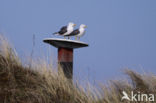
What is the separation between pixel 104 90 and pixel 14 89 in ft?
4.43

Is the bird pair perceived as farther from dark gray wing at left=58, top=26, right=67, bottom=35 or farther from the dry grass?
the dry grass

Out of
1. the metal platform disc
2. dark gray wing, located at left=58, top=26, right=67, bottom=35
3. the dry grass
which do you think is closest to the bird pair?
dark gray wing, located at left=58, top=26, right=67, bottom=35

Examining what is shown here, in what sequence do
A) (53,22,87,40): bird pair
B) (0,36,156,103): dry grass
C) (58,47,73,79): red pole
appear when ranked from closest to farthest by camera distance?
(0,36,156,103): dry grass
(58,47,73,79): red pole
(53,22,87,40): bird pair

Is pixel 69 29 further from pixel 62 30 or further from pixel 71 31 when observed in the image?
pixel 62 30

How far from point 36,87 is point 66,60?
4.17 feet

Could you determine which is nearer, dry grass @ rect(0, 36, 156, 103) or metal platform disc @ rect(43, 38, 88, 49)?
dry grass @ rect(0, 36, 156, 103)

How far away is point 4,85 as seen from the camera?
3.71 meters

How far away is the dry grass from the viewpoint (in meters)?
3.53

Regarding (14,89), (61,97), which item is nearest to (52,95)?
(61,97)

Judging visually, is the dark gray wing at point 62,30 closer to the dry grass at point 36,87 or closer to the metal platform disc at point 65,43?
the metal platform disc at point 65,43

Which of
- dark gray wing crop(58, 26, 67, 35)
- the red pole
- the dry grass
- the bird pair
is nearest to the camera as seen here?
the dry grass

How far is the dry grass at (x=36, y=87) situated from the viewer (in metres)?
3.53

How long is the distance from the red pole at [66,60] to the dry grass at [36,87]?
712 mm

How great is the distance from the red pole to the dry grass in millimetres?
712
